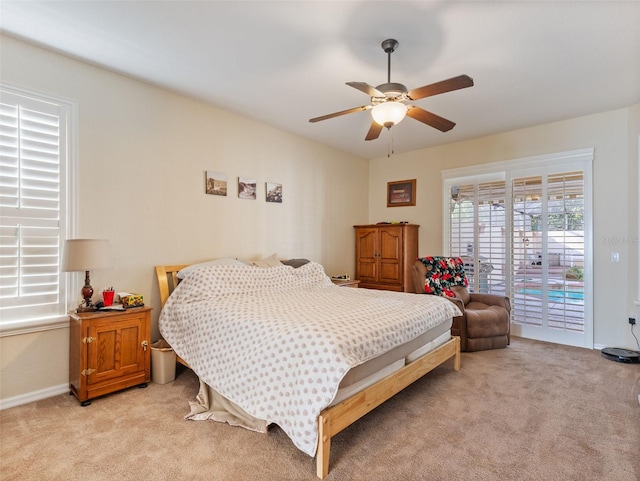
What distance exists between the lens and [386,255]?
5316 millimetres

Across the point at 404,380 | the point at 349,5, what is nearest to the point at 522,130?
the point at 349,5

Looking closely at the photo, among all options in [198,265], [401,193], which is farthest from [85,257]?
[401,193]

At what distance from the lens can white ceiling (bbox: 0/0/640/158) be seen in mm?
2223

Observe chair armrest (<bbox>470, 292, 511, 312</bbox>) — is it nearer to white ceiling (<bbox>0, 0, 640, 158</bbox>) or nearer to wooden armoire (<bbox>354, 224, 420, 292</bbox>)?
wooden armoire (<bbox>354, 224, 420, 292</bbox>)

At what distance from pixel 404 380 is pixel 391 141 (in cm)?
363

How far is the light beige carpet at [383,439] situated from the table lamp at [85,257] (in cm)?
87

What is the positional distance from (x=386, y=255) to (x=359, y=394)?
137 inches

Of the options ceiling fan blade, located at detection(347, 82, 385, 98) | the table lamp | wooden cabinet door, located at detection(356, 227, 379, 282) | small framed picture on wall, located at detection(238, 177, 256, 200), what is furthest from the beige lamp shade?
wooden cabinet door, located at detection(356, 227, 379, 282)

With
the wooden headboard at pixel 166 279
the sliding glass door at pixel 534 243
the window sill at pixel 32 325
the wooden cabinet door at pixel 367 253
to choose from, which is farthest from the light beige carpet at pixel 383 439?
the wooden cabinet door at pixel 367 253

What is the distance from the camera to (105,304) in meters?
2.79

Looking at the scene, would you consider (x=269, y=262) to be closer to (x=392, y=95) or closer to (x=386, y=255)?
(x=386, y=255)

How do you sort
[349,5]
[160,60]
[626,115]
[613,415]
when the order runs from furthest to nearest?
[626,115] → [160,60] → [613,415] → [349,5]

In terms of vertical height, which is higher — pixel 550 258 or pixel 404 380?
pixel 550 258

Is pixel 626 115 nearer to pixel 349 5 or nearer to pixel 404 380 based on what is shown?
pixel 349 5
